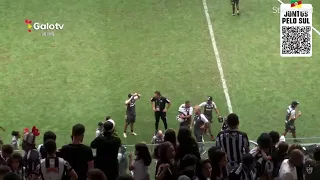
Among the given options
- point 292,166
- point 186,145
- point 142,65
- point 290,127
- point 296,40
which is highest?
point 296,40

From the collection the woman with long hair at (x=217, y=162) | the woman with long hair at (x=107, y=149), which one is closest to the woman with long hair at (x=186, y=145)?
the woman with long hair at (x=217, y=162)

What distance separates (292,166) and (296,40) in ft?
51.9

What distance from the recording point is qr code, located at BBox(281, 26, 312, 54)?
22.6 m

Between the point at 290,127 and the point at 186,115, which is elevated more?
the point at 186,115

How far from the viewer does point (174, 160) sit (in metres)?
8.70

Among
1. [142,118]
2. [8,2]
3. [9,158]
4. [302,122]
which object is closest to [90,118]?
[142,118]

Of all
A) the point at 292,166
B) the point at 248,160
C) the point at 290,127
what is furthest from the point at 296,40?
the point at 248,160

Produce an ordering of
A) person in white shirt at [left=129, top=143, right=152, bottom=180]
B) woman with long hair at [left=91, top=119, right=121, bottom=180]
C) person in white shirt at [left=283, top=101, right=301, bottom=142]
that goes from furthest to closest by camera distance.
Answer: person in white shirt at [left=283, top=101, right=301, bottom=142]
woman with long hair at [left=91, top=119, right=121, bottom=180]
person in white shirt at [left=129, top=143, right=152, bottom=180]

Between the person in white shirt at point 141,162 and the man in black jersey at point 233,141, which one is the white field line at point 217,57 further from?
the person in white shirt at point 141,162

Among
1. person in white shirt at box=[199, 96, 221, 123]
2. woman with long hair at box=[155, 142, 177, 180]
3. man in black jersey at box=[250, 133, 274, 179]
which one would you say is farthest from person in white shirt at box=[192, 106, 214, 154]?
woman with long hair at box=[155, 142, 177, 180]

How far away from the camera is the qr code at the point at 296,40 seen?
22.6 meters

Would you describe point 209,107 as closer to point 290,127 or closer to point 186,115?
point 186,115

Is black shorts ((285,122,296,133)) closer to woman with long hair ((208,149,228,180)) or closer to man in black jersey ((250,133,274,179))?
man in black jersey ((250,133,274,179))

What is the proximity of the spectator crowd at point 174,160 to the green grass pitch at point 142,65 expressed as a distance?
391 inches
